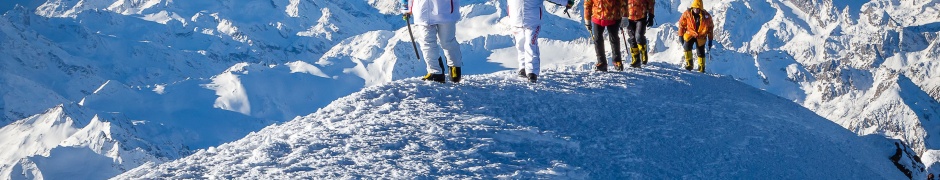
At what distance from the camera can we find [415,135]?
10016 mm

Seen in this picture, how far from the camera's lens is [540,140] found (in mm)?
10219

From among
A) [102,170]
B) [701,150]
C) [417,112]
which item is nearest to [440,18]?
[417,112]

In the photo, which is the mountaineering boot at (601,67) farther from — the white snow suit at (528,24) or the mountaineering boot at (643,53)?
the mountaineering boot at (643,53)

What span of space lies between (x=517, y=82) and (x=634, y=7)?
464 centimetres

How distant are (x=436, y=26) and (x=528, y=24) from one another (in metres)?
1.48

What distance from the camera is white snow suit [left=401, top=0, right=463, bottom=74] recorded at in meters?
12.8

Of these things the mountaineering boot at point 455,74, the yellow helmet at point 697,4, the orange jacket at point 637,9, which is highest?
the yellow helmet at point 697,4

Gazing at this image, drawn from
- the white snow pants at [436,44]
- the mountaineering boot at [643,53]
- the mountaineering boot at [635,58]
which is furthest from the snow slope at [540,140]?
the mountaineering boot at [643,53]

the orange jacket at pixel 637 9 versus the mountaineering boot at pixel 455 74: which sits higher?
the orange jacket at pixel 637 9

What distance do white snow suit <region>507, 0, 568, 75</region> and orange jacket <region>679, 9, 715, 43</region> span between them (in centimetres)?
693

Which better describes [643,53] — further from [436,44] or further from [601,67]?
[436,44]

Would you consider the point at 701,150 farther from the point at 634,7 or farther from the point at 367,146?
the point at 634,7

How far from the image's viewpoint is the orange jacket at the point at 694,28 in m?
19.8

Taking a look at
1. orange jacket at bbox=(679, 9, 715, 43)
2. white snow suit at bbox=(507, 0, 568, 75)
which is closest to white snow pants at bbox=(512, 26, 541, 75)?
white snow suit at bbox=(507, 0, 568, 75)
